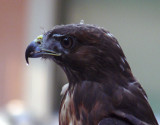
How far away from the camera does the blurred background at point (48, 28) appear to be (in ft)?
22.3

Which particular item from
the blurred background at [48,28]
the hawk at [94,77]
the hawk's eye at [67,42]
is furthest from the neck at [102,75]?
the blurred background at [48,28]

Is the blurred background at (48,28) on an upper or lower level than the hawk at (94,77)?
lower

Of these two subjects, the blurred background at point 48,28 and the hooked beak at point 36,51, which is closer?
the hooked beak at point 36,51

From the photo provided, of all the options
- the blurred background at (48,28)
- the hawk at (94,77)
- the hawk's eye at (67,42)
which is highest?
the hawk's eye at (67,42)

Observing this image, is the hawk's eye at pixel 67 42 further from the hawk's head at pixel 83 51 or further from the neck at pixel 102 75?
the neck at pixel 102 75

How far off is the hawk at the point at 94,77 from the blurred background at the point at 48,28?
4.29 m

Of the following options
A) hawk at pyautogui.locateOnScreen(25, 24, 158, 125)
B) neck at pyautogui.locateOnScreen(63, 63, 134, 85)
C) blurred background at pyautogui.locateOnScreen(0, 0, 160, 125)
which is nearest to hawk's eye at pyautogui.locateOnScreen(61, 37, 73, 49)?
hawk at pyautogui.locateOnScreen(25, 24, 158, 125)

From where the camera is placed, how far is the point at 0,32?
23.8 feet

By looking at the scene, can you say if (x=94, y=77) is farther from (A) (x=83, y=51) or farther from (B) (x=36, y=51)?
(B) (x=36, y=51)

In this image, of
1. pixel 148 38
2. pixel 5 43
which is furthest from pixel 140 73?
pixel 5 43

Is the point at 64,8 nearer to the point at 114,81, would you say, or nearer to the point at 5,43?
the point at 5,43

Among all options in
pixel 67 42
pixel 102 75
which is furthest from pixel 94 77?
pixel 67 42

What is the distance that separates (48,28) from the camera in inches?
271

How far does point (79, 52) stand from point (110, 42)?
155 millimetres
